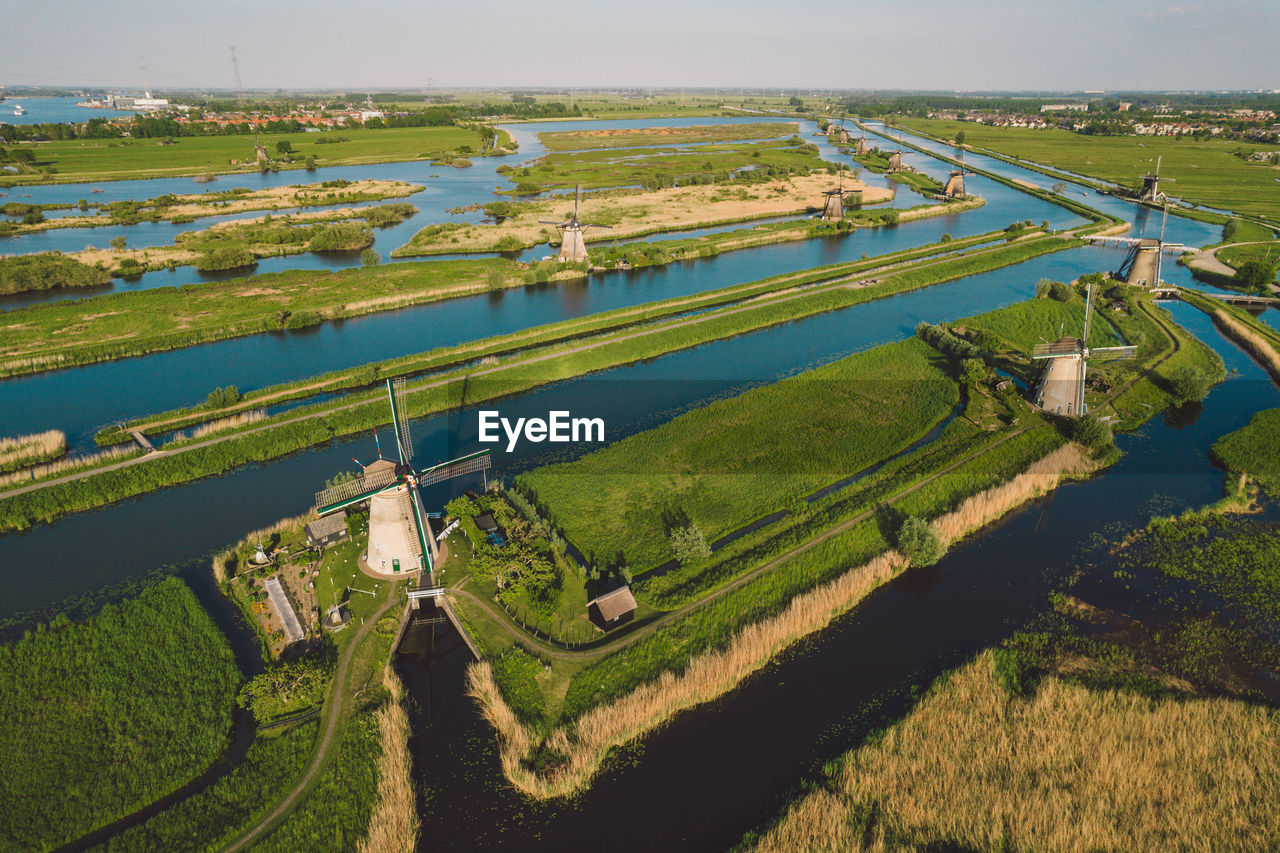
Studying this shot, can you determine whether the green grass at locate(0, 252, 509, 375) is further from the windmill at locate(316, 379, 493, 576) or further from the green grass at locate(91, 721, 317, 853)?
the green grass at locate(91, 721, 317, 853)

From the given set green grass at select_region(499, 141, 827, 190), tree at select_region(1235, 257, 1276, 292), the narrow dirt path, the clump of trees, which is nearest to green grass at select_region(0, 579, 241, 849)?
the narrow dirt path

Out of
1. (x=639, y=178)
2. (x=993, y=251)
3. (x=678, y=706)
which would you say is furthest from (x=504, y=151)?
(x=678, y=706)

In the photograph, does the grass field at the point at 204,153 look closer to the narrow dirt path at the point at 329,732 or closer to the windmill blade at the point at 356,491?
the windmill blade at the point at 356,491

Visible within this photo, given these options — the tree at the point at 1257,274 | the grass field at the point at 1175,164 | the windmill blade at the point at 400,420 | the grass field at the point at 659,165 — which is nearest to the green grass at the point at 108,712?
the windmill blade at the point at 400,420

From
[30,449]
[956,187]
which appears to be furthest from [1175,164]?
[30,449]

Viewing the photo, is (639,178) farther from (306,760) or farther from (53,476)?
(306,760)
